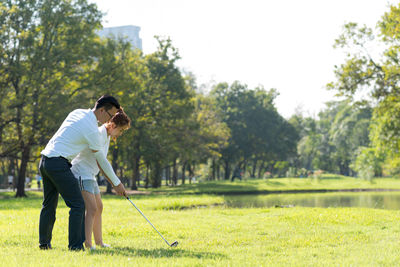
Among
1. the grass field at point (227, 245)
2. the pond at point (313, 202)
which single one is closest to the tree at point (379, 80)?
the pond at point (313, 202)

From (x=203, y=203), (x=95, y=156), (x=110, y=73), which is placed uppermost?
(x=110, y=73)

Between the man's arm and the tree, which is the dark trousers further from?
the tree

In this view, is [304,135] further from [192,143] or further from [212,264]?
[212,264]

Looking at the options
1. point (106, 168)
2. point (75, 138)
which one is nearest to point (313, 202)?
point (106, 168)

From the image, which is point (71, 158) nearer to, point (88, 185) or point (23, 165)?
point (88, 185)

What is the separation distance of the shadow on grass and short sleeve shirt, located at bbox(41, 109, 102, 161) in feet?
4.36

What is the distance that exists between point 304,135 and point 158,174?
47892 mm

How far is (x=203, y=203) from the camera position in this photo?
776 inches

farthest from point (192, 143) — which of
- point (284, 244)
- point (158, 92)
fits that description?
point (284, 244)

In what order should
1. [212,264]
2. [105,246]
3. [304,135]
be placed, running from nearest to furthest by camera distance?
[212,264] < [105,246] < [304,135]

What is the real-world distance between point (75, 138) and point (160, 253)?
72.2 inches

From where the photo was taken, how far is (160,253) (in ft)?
18.6

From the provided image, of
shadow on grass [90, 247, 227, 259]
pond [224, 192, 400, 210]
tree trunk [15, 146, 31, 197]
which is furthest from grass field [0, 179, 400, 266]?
tree trunk [15, 146, 31, 197]

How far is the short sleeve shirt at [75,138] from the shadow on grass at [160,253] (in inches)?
52.4
